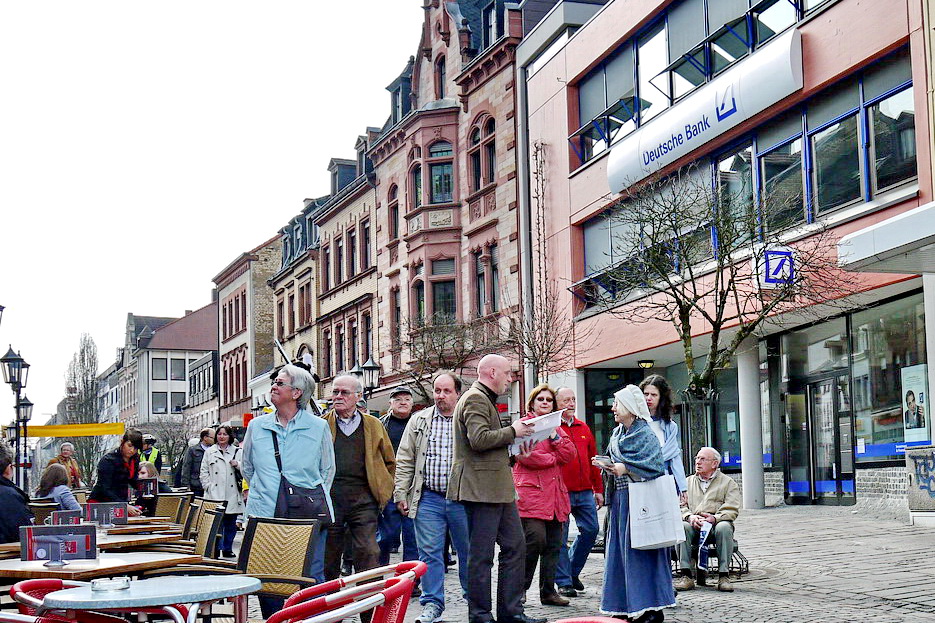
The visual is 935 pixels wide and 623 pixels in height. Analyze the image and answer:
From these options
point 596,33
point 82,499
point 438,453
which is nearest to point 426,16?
point 596,33

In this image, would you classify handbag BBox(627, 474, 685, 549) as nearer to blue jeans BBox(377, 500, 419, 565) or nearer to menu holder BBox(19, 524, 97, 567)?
blue jeans BBox(377, 500, 419, 565)

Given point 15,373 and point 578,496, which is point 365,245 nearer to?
point 15,373

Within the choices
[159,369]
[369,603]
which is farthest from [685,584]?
[159,369]

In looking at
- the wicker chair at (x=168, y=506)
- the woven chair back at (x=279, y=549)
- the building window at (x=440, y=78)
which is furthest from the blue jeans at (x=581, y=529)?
the building window at (x=440, y=78)

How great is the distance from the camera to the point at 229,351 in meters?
68.5

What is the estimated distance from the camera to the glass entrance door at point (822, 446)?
70.3 ft

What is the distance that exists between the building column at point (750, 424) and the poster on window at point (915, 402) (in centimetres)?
460

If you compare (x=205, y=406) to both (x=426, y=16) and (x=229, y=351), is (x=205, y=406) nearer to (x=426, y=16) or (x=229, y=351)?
(x=229, y=351)

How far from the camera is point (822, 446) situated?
73.3 feet

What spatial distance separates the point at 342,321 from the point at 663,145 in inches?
961

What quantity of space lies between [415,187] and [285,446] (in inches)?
1171

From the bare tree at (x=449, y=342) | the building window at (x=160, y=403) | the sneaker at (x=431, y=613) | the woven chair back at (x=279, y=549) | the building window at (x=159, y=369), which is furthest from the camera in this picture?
the building window at (x=159, y=369)

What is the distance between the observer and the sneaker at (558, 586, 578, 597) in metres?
11.2

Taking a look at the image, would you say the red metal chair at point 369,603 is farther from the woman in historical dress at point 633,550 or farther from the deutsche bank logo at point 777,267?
the deutsche bank logo at point 777,267
